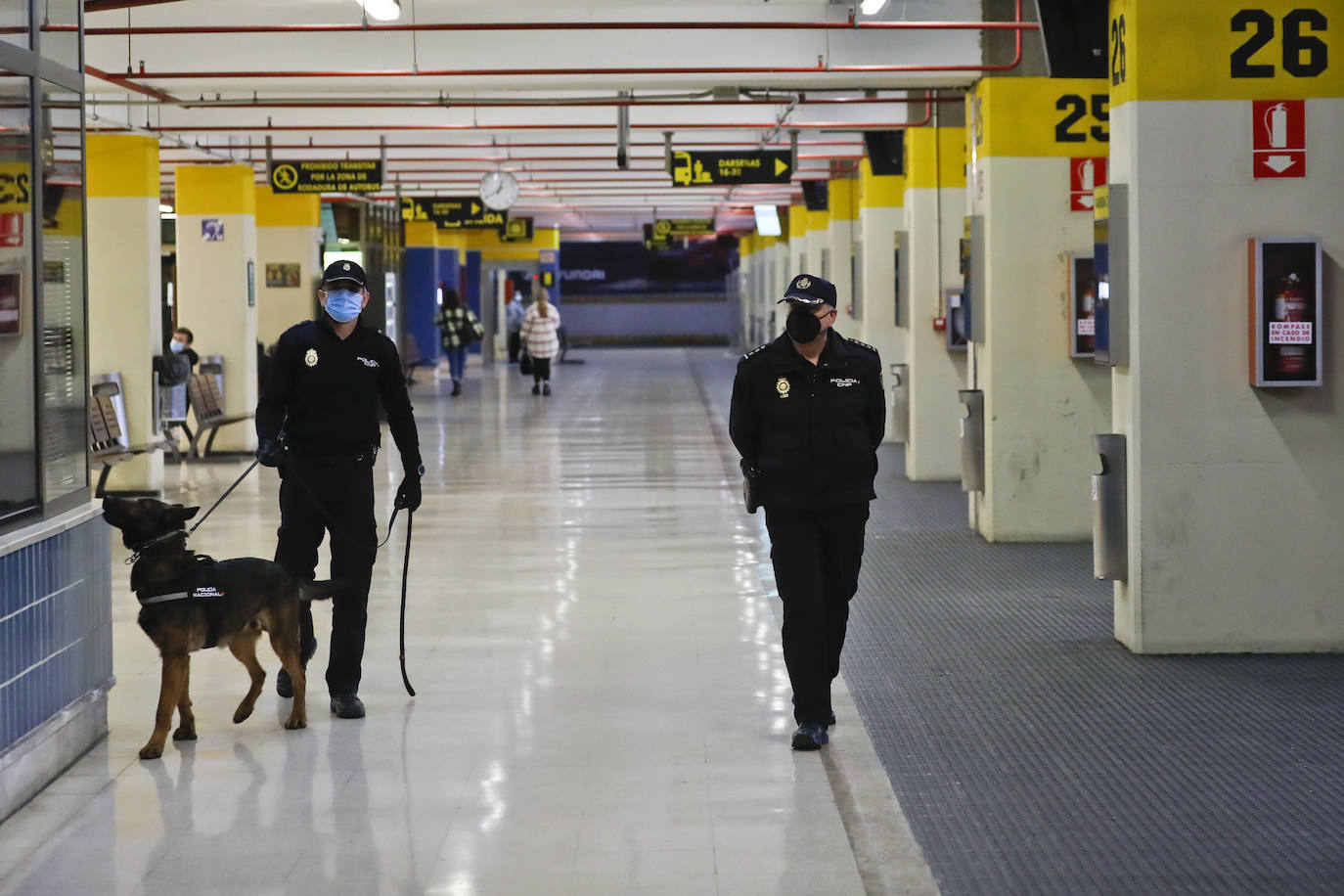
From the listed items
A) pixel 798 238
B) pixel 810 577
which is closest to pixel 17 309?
pixel 810 577

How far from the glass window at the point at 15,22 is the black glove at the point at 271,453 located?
4.59 ft

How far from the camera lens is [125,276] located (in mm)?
12672

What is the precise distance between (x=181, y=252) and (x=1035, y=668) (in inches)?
450

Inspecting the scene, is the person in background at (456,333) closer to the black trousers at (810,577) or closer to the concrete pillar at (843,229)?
the concrete pillar at (843,229)

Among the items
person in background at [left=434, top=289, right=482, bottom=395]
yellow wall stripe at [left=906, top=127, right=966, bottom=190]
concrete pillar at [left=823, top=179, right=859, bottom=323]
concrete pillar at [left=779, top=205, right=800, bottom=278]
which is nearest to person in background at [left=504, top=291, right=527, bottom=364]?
person in background at [left=434, top=289, right=482, bottom=395]

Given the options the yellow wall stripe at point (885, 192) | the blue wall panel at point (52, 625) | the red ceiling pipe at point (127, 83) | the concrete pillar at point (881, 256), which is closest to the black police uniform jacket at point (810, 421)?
the blue wall panel at point (52, 625)

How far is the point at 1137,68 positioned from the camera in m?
6.35

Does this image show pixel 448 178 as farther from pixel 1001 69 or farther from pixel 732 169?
pixel 1001 69

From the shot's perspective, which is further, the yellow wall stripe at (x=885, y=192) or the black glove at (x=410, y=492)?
the yellow wall stripe at (x=885, y=192)

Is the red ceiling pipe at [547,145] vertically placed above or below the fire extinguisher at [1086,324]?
above

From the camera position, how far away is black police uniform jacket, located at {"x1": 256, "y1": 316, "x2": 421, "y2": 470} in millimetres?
5367

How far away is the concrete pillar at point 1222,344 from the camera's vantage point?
6.37m

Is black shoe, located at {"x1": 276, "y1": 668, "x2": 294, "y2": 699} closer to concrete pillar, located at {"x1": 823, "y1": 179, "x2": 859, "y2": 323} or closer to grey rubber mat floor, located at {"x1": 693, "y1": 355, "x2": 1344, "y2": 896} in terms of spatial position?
grey rubber mat floor, located at {"x1": 693, "y1": 355, "x2": 1344, "y2": 896}

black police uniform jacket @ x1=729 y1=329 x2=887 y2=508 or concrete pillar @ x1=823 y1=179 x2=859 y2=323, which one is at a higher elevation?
concrete pillar @ x1=823 y1=179 x2=859 y2=323
